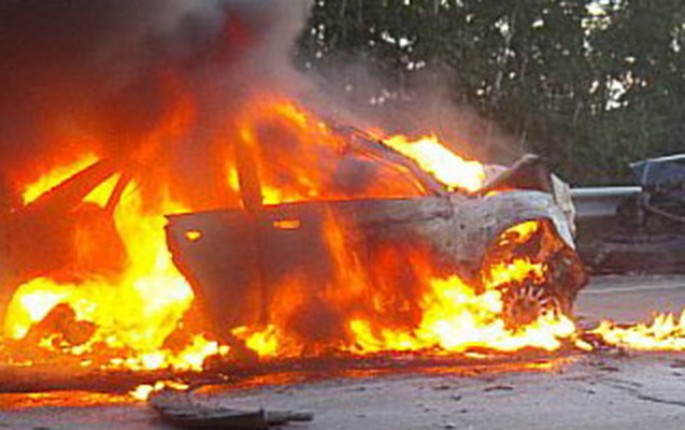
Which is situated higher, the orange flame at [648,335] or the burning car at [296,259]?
the burning car at [296,259]

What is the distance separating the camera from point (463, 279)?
730 cm

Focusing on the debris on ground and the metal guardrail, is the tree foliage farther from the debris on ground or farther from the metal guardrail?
the debris on ground

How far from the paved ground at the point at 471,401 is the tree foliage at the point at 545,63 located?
18.9 feet

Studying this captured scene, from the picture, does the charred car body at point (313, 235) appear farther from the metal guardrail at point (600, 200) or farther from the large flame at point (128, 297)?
the metal guardrail at point (600, 200)

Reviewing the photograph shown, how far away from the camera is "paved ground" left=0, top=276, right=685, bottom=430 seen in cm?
544

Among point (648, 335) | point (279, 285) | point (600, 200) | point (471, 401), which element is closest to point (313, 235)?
point (279, 285)

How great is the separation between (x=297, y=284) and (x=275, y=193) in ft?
2.14

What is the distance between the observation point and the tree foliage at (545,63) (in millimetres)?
13188

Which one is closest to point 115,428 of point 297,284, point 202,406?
point 202,406

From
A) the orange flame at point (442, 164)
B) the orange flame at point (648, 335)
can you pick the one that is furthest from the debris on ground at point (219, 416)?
the orange flame at point (648, 335)

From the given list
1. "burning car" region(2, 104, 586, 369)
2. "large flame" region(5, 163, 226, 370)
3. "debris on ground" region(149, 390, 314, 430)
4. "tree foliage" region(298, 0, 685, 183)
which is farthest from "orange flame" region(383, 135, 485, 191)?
"tree foliage" region(298, 0, 685, 183)

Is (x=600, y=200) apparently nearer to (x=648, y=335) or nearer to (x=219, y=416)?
(x=648, y=335)

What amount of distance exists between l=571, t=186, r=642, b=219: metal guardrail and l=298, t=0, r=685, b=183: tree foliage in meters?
1.47

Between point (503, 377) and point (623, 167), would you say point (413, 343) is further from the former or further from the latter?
point (623, 167)
